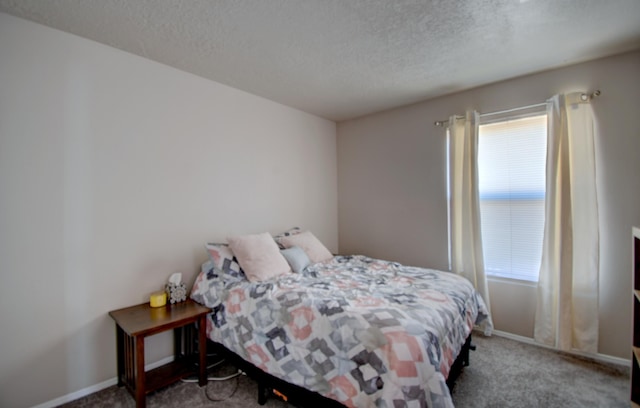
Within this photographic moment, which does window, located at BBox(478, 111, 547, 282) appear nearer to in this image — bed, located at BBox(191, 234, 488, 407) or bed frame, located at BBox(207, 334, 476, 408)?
bed, located at BBox(191, 234, 488, 407)

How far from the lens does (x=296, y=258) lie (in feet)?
9.01

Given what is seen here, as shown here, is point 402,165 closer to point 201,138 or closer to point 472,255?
point 472,255

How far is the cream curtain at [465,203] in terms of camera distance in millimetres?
2926

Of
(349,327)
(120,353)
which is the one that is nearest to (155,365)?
(120,353)

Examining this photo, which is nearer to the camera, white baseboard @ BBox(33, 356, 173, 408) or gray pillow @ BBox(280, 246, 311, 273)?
white baseboard @ BBox(33, 356, 173, 408)

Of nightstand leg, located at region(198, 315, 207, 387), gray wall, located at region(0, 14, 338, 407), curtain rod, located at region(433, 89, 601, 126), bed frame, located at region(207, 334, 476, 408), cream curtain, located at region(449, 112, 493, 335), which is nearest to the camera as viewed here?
bed frame, located at region(207, 334, 476, 408)

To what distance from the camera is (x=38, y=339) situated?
73.8 inches

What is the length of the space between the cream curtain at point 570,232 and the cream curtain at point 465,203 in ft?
1.75

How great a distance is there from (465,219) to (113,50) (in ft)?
11.2

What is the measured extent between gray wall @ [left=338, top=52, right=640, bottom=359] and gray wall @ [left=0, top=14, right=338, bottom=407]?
175 centimetres

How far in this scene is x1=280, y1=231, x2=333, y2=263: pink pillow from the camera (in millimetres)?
3047

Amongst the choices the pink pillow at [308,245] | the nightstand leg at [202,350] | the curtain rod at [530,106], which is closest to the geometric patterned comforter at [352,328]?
the nightstand leg at [202,350]

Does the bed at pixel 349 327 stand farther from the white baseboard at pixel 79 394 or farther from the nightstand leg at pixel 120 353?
the white baseboard at pixel 79 394

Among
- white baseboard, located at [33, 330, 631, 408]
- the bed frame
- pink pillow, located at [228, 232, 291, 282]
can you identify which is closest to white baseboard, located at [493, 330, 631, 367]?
white baseboard, located at [33, 330, 631, 408]
